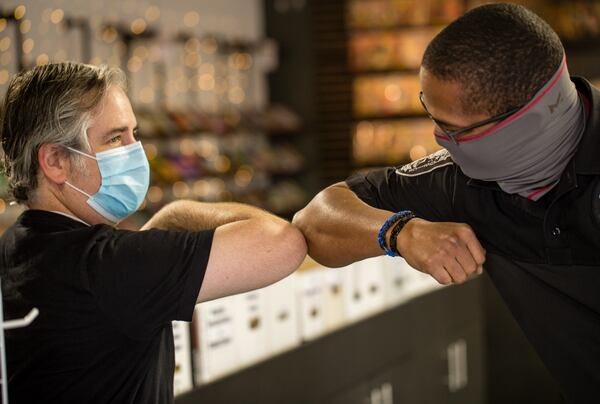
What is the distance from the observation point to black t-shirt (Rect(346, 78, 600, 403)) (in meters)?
1.72

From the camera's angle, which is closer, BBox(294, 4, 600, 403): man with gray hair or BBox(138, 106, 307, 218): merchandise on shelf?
BBox(294, 4, 600, 403): man with gray hair

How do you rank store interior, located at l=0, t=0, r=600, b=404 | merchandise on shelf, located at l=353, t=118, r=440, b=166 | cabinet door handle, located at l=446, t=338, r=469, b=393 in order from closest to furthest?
store interior, located at l=0, t=0, r=600, b=404, cabinet door handle, located at l=446, t=338, r=469, b=393, merchandise on shelf, located at l=353, t=118, r=440, b=166

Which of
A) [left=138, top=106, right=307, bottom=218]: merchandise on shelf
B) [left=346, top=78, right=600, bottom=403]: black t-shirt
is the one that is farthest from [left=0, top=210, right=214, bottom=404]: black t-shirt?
[left=138, top=106, right=307, bottom=218]: merchandise on shelf

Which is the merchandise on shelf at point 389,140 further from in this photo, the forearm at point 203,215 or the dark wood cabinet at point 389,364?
the forearm at point 203,215

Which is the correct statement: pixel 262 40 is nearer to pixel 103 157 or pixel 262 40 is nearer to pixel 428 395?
pixel 428 395

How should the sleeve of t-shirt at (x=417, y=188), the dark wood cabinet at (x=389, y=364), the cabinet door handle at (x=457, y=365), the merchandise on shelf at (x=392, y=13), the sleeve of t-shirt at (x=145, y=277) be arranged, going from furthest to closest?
1. the merchandise on shelf at (x=392, y=13)
2. the cabinet door handle at (x=457, y=365)
3. the dark wood cabinet at (x=389, y=364)
4. the sleeve of t-shirt at (x=417, y=188)
5. the sleeve of t-shirt at (x=145, y=277)

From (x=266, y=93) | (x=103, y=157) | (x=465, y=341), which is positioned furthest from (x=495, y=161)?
(x=266, y=93)

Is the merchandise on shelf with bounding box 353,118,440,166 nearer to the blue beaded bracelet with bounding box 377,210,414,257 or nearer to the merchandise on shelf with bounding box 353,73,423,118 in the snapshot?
the merchandise on shelf with bounding box 353,73,423,118

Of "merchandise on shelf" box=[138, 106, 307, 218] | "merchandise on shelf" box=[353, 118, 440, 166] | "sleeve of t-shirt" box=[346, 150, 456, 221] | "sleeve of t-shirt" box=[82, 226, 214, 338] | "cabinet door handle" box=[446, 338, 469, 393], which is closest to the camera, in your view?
"sleeve of t-shirt" box=[82, 226, 214, 338]

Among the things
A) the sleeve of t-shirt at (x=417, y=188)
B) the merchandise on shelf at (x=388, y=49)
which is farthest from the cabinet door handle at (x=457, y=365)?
the merchandise on shelf at (x=388, y=49)

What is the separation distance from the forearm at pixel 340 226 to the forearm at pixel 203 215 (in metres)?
0.12

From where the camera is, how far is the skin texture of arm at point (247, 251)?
167 cm

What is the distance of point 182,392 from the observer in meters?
2.65

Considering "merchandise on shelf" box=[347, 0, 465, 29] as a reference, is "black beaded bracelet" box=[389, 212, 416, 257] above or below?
above
